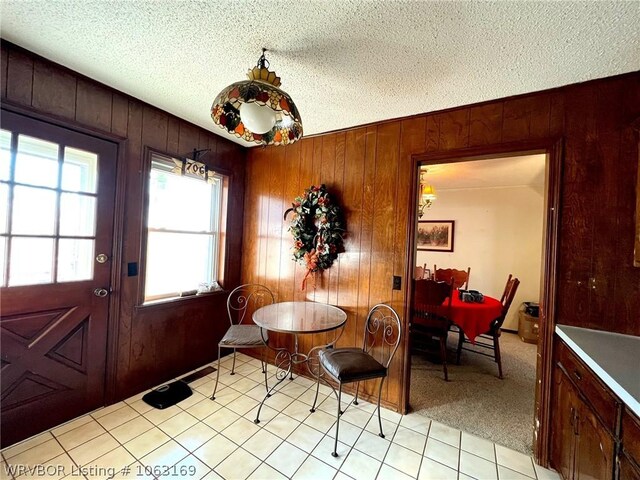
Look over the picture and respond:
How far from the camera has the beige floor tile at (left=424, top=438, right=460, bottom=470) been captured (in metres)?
1.58

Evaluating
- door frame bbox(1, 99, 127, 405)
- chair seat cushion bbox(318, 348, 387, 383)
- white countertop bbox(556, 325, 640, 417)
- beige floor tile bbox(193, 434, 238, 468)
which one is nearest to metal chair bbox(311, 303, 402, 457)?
chair seat cushion bbox(318, 348, 387, 383)

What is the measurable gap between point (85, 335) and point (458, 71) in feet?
10.1

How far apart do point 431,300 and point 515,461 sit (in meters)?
1.25

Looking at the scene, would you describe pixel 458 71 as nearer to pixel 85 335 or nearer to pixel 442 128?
pixel 442 128

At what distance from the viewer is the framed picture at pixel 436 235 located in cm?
480

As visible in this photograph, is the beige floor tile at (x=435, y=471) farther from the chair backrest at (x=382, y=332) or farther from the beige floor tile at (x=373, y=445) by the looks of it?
the chair backrest at (x=382, y=332)

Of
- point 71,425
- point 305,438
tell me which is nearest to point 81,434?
point 71,425

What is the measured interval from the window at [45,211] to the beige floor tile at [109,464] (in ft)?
3.80

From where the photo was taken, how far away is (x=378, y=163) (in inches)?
86.4

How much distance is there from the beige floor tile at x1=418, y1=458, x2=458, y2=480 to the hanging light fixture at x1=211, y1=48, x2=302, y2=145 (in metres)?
2.12

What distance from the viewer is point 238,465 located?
58.9 inches

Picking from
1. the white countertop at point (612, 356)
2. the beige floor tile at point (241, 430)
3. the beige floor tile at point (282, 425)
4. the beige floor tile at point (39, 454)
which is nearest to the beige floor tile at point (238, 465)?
the beige floor tile at point (241, 430)

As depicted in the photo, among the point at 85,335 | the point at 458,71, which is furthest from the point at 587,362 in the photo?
the point at 85,335

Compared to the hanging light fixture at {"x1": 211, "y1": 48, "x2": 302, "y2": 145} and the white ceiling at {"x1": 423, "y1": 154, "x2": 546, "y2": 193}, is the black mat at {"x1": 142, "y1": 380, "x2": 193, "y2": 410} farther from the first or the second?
the white ceiling at {"x1": 423, "y1": 154, "x2": 546, "y2": 193}
